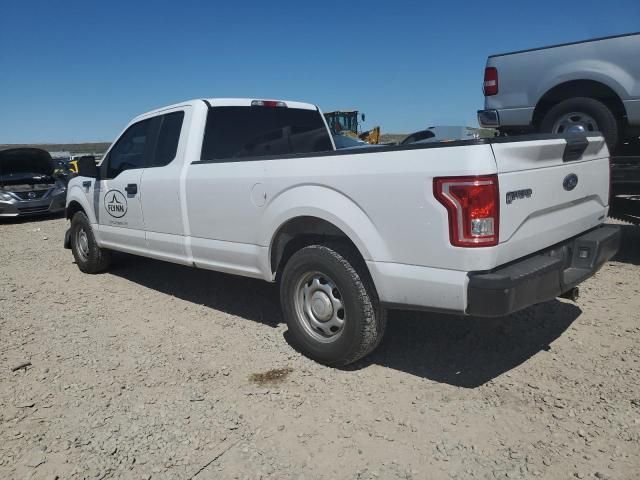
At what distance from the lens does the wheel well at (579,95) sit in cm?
579

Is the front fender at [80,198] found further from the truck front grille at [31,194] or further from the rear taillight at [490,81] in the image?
the truck front grille at [31,194]

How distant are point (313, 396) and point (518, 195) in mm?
1731

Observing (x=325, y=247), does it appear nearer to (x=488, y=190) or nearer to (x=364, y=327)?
(x=364, y=327)

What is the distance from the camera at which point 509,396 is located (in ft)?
10.0

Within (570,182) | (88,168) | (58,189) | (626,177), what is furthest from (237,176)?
(58,189)

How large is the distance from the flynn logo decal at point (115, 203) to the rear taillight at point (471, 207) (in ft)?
12.4

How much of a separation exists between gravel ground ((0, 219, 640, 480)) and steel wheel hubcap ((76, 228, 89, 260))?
157 centimetres

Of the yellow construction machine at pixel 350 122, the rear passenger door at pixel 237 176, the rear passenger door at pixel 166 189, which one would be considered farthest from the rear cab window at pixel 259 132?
the yellow construction machine at pixel 350 122

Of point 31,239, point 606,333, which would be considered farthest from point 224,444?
point 31,239

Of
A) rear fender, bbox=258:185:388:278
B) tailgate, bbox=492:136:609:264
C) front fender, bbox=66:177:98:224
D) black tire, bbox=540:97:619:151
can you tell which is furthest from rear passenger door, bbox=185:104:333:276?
black tire, bbox=540:97:619:151

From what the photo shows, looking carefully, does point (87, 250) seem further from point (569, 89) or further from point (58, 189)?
point (58, 189)

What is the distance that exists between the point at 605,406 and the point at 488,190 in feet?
4.80

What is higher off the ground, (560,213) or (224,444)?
(560,213)

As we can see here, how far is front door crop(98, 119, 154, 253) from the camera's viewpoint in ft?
16.7
